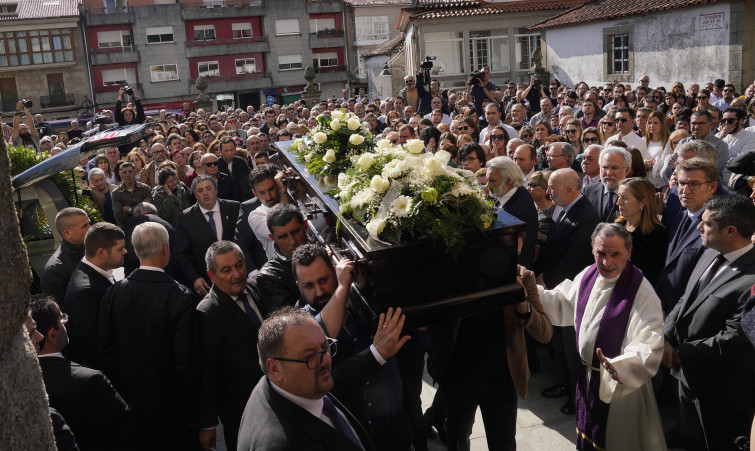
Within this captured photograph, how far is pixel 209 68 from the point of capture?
42062 millimetres

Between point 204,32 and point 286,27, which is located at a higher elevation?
point 286,27

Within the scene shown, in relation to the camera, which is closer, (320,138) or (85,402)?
(85,402)

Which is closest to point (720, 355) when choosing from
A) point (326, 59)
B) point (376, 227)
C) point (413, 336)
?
point (413, 336)

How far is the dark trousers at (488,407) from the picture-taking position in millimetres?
3385

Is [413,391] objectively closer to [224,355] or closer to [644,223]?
[224,355]

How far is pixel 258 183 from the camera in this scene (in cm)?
504

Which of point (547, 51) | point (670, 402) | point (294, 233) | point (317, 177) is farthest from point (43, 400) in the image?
point (547, 51)

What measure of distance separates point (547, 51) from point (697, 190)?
2041cm

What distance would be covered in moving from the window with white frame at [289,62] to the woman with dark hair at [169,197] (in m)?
38.0

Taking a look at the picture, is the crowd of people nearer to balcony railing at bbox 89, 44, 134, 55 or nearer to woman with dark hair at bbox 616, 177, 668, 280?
woman with dark hair at bbox 616, 177, 668, 280

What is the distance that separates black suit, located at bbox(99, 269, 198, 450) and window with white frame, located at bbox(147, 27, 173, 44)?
41.0m

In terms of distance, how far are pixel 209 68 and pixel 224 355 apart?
41.4 meters

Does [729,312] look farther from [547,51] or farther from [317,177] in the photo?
[547,51]

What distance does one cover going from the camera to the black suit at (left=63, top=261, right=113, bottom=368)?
3.83 meters
